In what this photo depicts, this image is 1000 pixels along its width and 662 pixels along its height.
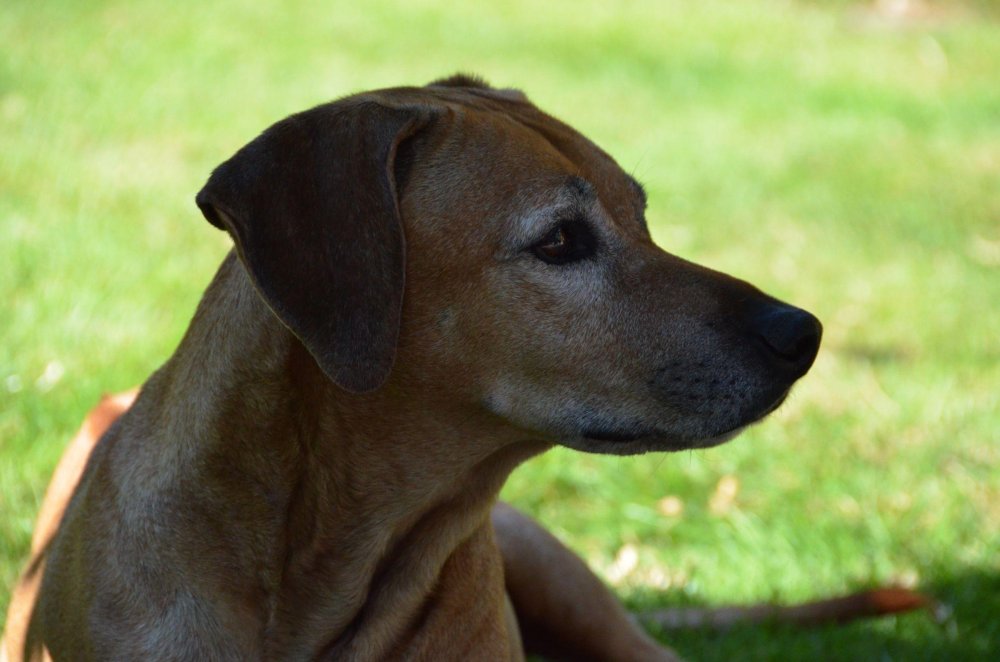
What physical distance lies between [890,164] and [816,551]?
6.51 m

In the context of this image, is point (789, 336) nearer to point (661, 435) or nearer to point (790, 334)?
point (790, 334)

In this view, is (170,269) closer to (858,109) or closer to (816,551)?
(816,551)

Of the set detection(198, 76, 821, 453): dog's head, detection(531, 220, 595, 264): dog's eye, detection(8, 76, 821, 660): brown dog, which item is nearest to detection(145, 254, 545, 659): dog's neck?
detection(8, 76, 821, 660): brown dog

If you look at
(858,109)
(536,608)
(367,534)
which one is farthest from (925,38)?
(367,534)

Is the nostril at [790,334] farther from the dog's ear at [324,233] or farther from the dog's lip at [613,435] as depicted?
the dog's ear at [324,233]

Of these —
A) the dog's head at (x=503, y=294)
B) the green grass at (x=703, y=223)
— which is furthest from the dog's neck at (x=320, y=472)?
Result: the green grass at (x=703, y=223)

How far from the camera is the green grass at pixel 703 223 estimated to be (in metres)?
4.92

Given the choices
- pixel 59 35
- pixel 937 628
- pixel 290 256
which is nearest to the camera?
pixel 290 256

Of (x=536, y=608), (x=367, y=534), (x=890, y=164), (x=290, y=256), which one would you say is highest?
(x=290, y=256)

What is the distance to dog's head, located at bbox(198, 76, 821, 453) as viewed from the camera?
9.05 feet

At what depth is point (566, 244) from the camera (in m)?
2.99

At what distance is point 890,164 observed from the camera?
10.7m

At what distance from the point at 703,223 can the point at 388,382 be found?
Answer: 20.2 feet

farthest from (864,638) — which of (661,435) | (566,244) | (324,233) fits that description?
(324,233)
